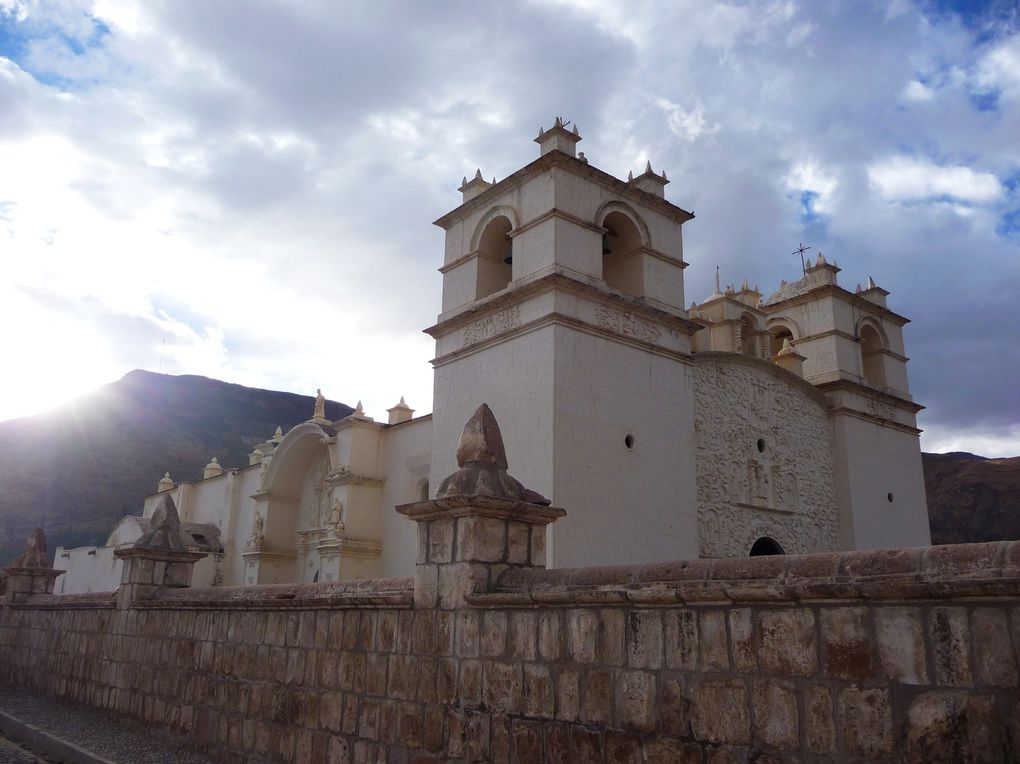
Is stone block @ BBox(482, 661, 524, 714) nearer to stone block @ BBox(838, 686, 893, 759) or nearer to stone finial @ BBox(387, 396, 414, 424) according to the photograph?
stone block @ BBox(838, 686, 893, 759)

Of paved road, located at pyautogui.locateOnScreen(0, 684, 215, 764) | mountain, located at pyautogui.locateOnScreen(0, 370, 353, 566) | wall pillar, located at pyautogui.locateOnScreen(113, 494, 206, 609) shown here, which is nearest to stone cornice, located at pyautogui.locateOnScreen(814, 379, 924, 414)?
wall pillar, located at pyautogui.locateOnScreen(113, 494, 206, 609)

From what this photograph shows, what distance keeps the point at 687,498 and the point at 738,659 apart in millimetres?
→ 10223

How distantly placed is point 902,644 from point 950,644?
0.58ft

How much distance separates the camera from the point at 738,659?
12.3 ft

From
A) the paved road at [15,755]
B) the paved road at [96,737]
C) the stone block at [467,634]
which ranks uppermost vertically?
the stone block at [467,634]

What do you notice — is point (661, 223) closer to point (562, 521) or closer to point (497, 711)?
point (562, 521)

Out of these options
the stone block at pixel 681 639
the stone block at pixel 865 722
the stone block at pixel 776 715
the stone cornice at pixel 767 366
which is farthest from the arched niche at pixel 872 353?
the stone block at pixel 865 722

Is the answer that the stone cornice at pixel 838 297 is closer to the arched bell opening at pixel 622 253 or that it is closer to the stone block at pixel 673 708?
the arched bell opening at pixel 622 253

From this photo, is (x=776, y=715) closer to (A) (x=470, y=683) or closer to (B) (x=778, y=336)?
(A) (x=470, y=683)

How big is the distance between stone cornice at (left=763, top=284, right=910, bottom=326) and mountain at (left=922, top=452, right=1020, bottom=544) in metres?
19.3

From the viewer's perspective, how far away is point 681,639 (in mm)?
3988

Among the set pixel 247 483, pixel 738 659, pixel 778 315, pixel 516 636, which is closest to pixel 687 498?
pixel 778 315

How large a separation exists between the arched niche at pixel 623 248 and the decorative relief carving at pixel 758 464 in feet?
6.67

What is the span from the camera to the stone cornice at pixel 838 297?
1873 centimetres
